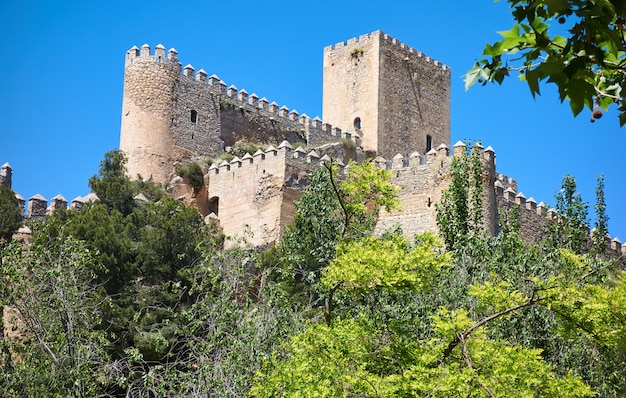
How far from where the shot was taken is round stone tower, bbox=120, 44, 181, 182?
104 ft

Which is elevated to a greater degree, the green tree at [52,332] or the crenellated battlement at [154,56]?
the crenellated battlement at [154,56]

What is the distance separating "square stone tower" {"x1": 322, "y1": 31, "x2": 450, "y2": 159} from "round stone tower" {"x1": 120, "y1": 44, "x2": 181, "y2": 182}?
7.70 meters

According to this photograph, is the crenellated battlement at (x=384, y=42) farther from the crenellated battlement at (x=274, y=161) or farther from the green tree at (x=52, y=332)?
the green tree at (x=52, y=332)

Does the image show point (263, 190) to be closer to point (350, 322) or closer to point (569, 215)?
point (569, 215)

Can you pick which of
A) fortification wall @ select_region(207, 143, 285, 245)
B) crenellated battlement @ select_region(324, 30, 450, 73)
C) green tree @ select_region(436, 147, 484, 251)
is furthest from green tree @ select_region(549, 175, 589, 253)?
crenellated battlement @ select_region(324, 30, 450, 73)

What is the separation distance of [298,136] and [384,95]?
416 centimetres

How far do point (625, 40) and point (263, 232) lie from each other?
78.8 ft

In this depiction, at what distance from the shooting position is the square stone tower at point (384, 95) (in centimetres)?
3694

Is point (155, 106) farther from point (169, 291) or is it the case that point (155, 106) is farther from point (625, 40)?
point (625, 40)

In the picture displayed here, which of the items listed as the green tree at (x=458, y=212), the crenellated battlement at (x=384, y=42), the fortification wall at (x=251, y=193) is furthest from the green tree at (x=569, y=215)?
the crenellated battlement at (x=384, y=42)

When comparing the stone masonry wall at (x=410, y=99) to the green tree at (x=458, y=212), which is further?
the stone masonry wall at (x=410, y=99)

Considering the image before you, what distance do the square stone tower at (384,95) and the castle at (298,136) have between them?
43mm

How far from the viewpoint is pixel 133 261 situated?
2286cm

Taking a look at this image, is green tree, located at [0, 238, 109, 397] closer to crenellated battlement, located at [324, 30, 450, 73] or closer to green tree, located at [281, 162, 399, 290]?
green tree, located at [281, 162, 399, 290]
